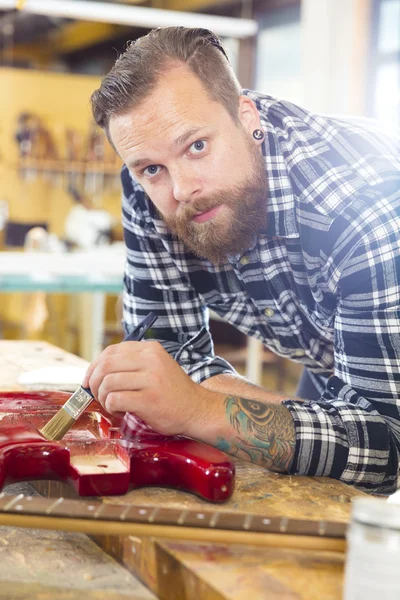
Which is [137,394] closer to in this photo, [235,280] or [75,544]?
[75,544]

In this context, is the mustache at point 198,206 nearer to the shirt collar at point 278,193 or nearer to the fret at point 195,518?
the shirt collar at point 278,193

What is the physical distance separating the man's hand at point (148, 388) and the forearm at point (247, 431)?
2cm

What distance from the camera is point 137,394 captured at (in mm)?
1301

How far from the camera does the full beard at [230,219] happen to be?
62.2 inches

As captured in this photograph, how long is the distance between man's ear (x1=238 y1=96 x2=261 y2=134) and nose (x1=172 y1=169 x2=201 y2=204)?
0.20 meters

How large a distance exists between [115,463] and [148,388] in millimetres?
Answer: 147

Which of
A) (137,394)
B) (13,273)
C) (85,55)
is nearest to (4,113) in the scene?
(85,55)

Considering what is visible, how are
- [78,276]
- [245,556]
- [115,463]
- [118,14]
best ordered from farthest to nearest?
[78,276] → [118,14] → [115,463] → [245,556]

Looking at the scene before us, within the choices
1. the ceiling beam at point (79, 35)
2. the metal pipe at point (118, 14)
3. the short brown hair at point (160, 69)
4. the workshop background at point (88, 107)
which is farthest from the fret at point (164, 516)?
the ceiling beam at point (79, 35)

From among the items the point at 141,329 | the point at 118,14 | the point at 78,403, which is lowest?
the point at 78,403

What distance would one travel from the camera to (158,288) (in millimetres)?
1996

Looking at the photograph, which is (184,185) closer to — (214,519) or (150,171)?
(150,171)

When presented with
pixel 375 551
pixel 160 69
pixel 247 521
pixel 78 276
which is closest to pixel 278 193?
pixel 160 69

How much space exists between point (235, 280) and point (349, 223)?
46cm
